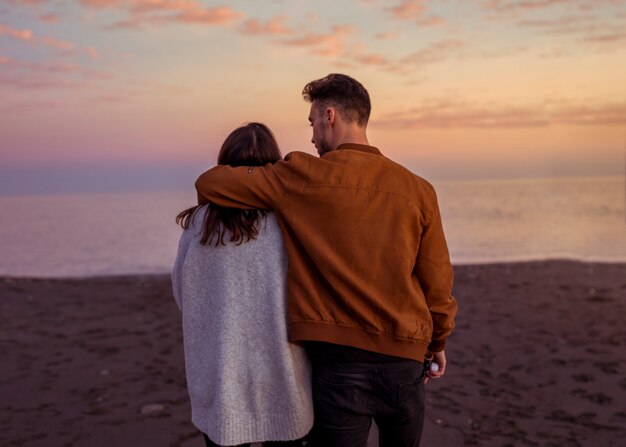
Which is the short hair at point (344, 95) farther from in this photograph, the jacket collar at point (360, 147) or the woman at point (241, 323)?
the woman at point (241, 323)

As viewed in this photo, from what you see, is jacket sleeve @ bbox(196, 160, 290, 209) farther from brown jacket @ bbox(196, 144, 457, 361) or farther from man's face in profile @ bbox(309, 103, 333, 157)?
man's face in profile @ bbox(309, 103, 333, 157)

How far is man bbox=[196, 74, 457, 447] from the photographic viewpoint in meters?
1.95

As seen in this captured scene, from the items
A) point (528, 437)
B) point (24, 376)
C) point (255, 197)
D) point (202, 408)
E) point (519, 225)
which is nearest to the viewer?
point (255, 197)

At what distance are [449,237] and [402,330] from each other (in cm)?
2010

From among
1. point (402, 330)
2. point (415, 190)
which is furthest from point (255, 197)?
point (402, 330)

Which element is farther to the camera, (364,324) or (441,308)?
(441,308)

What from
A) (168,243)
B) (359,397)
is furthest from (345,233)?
(168,243)

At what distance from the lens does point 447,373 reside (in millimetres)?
5785

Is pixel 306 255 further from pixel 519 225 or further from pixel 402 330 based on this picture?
pixel 519 225

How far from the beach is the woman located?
7.84ft

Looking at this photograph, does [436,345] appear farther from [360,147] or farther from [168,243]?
[168,243]

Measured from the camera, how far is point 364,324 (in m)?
2.00

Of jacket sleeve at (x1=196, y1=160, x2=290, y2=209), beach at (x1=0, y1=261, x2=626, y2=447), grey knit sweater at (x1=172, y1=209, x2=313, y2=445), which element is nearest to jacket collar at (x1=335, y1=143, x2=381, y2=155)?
jacket sleeve at (x1=196, y1=160, x2=290, y2=209)

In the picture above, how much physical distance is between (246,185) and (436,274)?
72 centimetres
